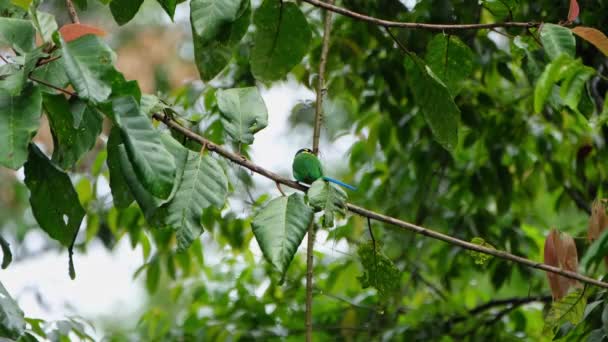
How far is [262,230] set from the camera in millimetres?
1005

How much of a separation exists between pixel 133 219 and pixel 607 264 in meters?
1.35

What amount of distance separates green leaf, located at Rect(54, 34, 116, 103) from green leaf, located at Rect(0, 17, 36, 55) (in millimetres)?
69

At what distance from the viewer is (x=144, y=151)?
872mm

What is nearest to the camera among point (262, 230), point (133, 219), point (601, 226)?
point (262, 230)

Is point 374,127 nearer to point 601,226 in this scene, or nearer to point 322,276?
point 322,276

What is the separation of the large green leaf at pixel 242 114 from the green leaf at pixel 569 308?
0.53 metres

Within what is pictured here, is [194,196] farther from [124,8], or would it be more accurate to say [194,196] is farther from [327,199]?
[124,8]

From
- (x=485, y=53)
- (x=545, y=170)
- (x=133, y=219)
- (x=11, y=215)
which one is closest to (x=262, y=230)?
(x=485, y=53)

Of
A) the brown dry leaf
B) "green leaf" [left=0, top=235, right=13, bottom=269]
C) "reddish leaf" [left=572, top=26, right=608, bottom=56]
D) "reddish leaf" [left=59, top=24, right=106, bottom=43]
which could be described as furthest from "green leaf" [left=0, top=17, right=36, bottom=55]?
the brown dry leaf

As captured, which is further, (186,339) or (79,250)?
(79,250)

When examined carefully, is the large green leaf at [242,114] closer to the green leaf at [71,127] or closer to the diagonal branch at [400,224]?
the diagonal branch at [400,224]

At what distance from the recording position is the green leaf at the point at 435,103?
1.24m

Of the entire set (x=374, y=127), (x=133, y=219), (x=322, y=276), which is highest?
(x=374, y=127)

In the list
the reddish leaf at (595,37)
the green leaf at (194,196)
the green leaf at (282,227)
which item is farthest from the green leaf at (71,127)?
the reddish leaf at (595,37)
